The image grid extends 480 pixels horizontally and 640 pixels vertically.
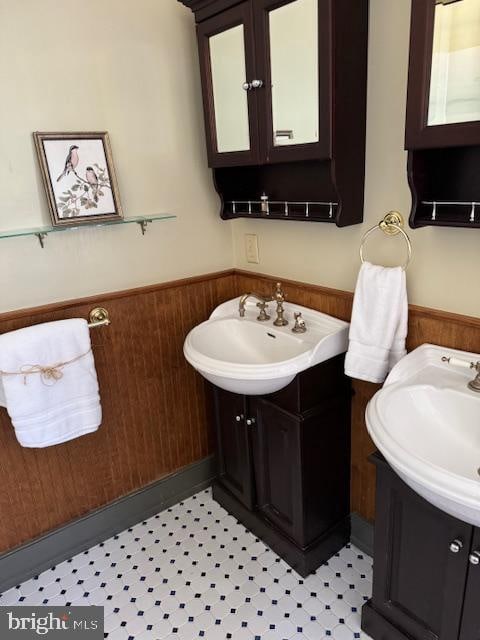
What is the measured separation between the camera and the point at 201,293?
202 cm

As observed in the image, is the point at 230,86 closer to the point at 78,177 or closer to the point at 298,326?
the point at 78,177

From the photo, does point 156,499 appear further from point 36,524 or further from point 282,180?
point 282,180

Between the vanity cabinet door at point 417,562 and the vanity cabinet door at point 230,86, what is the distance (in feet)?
3.81

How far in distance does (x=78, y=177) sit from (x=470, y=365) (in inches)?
55.2

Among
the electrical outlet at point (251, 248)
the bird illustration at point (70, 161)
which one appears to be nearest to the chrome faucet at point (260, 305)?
the electrical outlet at point (251, 248)

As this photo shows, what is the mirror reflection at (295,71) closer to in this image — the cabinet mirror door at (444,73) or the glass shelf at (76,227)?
→ the cabinet mirror door at (444,73)

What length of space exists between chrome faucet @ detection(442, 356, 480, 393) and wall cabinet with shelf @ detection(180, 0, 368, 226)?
53 centimetres

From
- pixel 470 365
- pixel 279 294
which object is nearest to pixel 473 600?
pixel 470 365

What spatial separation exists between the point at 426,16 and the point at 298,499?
150 cm

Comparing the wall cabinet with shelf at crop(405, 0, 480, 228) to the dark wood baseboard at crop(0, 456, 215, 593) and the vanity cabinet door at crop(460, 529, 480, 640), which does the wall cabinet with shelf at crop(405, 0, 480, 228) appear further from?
the dark wood baseboard at crop(0, 456, 215, 593)

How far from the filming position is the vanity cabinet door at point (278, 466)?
1.61 meters

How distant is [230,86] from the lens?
160cm

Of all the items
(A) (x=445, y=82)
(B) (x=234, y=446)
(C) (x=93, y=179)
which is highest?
(A) (x=445, y=82)

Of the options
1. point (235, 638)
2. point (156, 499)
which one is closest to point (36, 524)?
point (156, 499)
